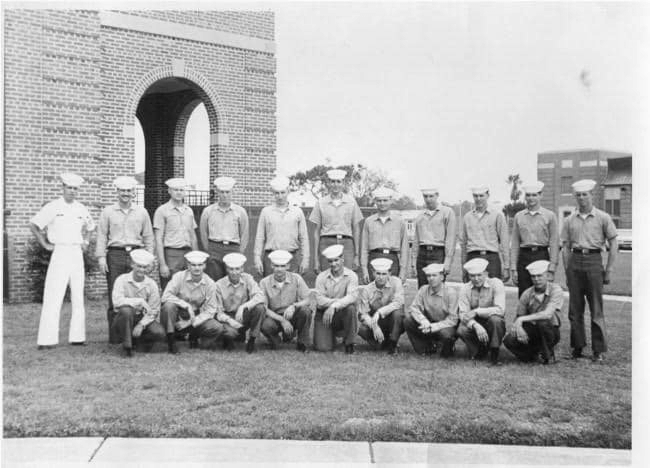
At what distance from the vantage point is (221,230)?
698 centimetres

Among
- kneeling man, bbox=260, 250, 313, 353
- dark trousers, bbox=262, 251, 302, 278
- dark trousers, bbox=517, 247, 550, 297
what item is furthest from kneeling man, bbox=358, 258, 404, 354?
dark trousers, bbox=517, 247, 550, 297

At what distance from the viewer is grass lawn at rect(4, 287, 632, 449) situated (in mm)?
4473

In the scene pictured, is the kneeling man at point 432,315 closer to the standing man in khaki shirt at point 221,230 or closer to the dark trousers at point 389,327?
the dark trousers at point 389,327

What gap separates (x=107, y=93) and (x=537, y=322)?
6809mm

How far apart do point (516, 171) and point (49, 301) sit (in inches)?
183

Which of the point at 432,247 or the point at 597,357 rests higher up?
the point at 432,247

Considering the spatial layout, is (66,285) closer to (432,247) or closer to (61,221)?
(61,221)

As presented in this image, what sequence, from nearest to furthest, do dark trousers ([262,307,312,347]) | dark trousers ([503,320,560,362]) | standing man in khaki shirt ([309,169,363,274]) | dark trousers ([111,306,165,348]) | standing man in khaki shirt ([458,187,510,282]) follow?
dark trousers ([503,320,560,362]), dark trousers ([111,306,165,348]), dark trousers ([262,307,312,347]), standing man in khaki shirt ([458,187,510,282]), standing man in khaki shirt ([309,169,363,274])

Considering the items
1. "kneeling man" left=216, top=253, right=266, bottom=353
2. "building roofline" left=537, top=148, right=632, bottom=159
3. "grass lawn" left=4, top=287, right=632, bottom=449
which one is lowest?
"grass lawn" left=4, top=287, right=632, bottom=449

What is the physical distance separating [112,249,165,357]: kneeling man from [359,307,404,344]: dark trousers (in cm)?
183

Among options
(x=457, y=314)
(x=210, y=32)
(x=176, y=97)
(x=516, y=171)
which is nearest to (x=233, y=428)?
(x=457, y=314)

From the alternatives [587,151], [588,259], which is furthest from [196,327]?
[587,151]

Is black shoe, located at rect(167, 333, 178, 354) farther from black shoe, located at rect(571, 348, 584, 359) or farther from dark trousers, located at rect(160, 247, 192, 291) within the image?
black shoe, located at rect(571, 348, 584, 359)

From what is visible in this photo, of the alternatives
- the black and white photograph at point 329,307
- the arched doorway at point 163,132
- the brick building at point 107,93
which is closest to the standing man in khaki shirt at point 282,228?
the black and white photograph at point 329,307
